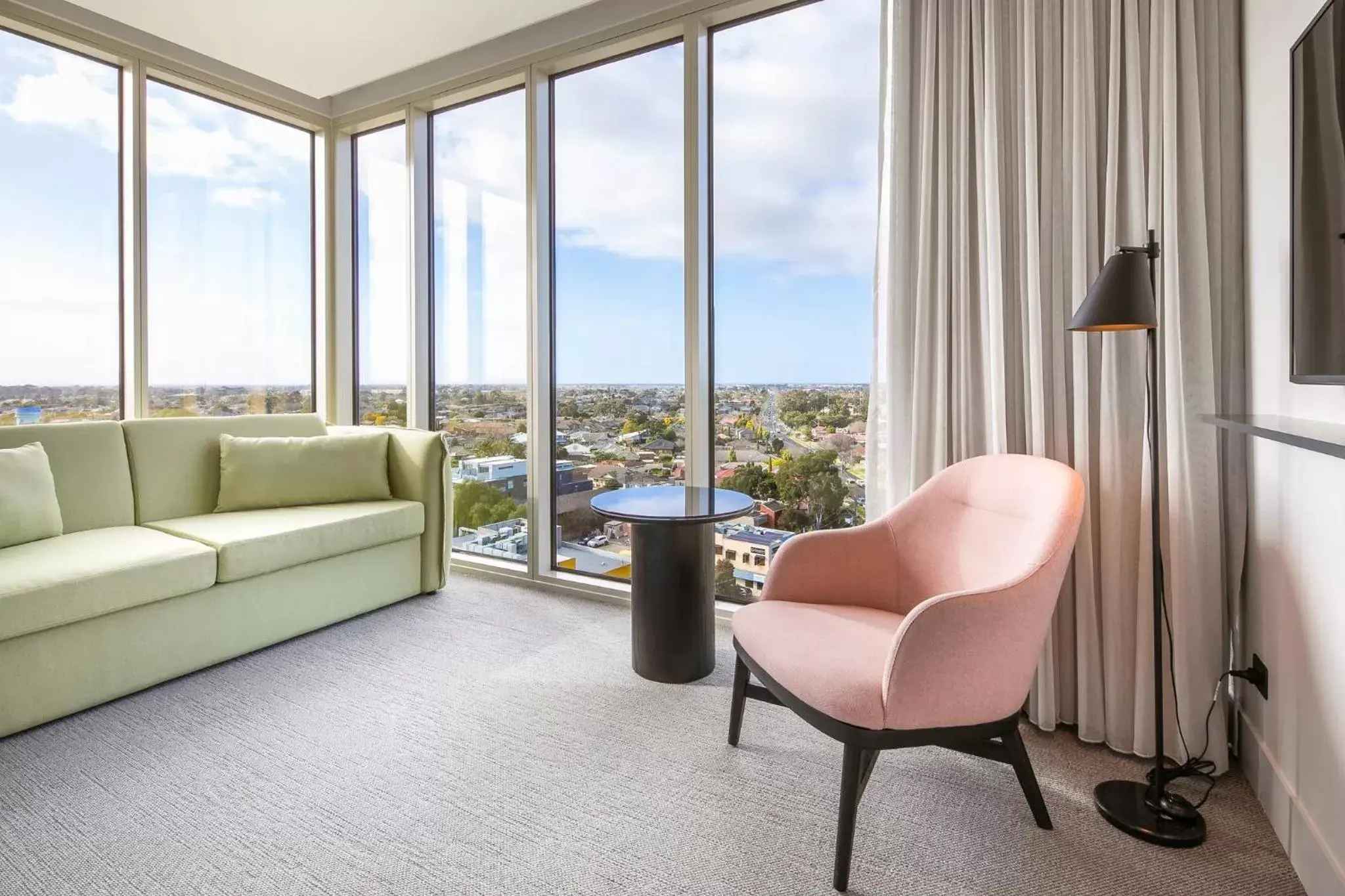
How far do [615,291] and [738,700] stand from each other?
2118 millimetres

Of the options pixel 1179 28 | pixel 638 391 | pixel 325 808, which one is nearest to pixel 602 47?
pixel 638 391

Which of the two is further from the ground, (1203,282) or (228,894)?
(1203,282)

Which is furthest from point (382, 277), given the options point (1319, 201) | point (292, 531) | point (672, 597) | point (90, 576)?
point (1319, 201)

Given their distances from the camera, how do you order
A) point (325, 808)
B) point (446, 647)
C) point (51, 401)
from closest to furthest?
point (325, 808), point (446, 647), point (51, 401)

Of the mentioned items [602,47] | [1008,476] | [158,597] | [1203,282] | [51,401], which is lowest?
[158,597]

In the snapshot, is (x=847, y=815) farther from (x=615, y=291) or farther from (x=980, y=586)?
(x=615, y=291)

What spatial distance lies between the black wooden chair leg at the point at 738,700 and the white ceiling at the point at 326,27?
2.93 m

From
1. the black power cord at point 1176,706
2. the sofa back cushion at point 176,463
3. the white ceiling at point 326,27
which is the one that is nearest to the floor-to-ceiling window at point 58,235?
the white ceiling at point 326,27

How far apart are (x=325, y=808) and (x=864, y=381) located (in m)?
2.27

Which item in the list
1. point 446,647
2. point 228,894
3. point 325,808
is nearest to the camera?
point 228,894

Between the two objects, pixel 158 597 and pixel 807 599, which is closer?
pixel 807 599

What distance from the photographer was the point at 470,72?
11.7 feet

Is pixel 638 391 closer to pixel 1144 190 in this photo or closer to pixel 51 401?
pixel 1144 190

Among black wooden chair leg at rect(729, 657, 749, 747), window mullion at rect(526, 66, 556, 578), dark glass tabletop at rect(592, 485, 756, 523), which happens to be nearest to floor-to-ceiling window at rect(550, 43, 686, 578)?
window mullion at rect(526, 66, 556, 578)
